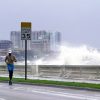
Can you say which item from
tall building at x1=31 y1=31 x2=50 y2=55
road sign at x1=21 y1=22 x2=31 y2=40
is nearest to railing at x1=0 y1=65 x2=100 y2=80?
road sign at x1=21 y1=22 x2=31 y2=40

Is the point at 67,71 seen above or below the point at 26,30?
below

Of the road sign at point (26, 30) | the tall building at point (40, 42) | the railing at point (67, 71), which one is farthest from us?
the tall building at point (40, 42)

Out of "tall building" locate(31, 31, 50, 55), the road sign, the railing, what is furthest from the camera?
"tall building" locate(31, 31, 50, 55)

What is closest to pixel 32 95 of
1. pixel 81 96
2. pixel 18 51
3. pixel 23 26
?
pixel 81 96

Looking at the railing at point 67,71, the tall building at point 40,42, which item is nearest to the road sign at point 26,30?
the railing at point 67,71

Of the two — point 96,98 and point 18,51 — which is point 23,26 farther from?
point 18,51

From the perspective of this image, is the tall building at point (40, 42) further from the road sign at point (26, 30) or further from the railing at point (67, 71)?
the road sign at point (26, 30)

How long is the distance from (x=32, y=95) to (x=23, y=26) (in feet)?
35.2

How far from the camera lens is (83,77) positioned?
3244 centimetres

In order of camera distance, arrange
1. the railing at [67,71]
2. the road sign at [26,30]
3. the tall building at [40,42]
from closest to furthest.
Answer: the road sign at [26,30]
the railing at [67,71]
the tall building at [40,42]

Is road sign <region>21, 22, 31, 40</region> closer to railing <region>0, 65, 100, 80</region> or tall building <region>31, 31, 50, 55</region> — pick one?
railing <region>0, 65, 100, 80</region>

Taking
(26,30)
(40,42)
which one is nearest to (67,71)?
(26,30)

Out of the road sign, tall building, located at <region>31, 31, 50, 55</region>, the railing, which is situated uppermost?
tall building, located at <region>31, 31, 50, 55</region>

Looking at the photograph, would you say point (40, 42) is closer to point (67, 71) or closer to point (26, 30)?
point (67, 71)
